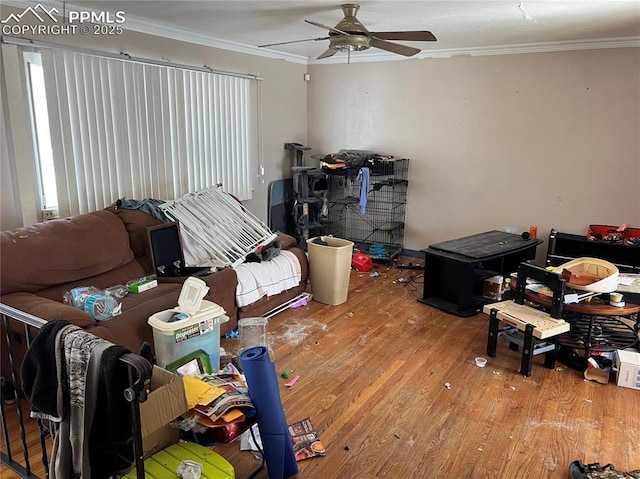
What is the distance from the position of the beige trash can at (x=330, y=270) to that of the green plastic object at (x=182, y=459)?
225 cm

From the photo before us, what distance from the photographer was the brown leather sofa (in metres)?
2.53

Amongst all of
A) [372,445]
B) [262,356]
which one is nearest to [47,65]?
[262,356]

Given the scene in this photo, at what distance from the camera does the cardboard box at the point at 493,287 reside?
400 centimetres

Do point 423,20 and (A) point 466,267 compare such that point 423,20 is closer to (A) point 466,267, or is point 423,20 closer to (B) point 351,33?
(B) point 351,33

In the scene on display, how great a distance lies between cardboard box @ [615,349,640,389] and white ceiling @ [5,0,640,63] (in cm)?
222

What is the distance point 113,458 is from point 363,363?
1911 mm

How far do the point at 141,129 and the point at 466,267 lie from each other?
9.48 ft

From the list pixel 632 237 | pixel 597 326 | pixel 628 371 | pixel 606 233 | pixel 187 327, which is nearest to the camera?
pixel 187 327

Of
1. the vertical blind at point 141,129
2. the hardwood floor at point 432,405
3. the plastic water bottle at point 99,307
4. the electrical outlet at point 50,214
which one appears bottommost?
the hardwood floor at point 432,405

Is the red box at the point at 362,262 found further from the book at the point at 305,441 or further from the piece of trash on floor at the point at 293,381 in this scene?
the book at the point at 305,441

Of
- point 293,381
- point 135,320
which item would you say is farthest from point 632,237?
point 135,320

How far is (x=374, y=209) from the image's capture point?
18.4 feet

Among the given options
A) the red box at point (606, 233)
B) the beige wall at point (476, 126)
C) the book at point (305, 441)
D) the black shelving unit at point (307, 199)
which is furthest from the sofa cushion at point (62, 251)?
the red box at point (606, 233)

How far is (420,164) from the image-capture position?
5355 millimetres
